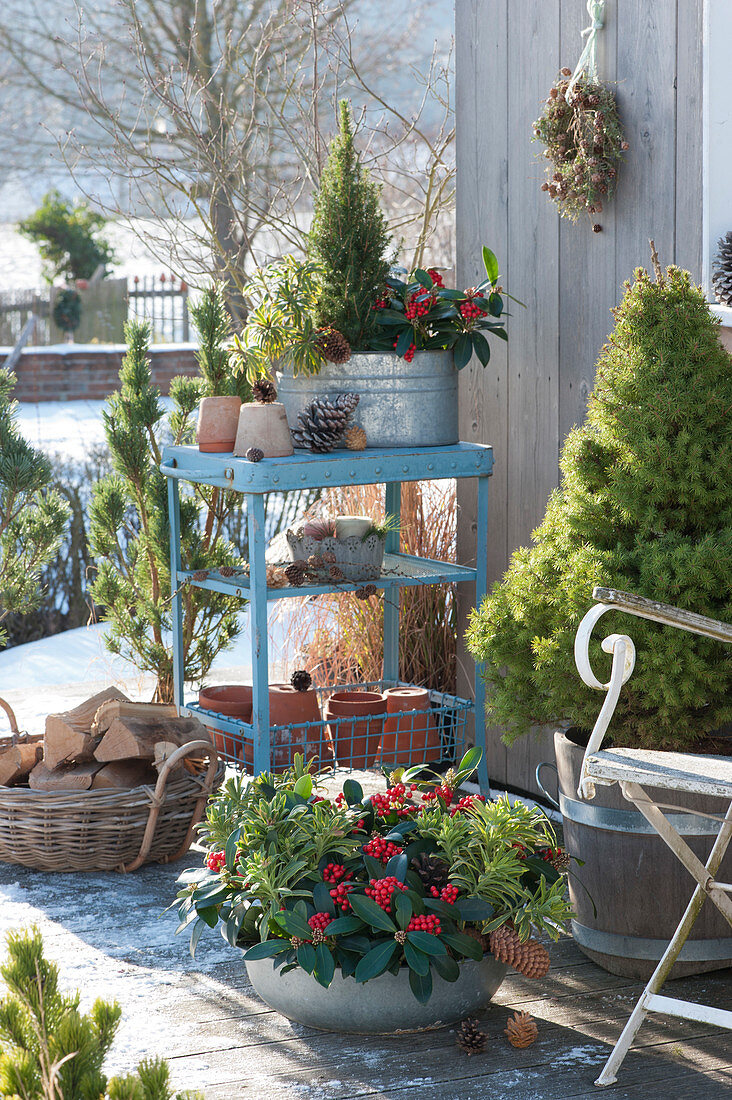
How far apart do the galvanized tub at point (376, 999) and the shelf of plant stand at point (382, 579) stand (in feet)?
3.86

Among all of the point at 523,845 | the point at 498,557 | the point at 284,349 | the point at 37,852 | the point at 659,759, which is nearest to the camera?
the point at 659,759

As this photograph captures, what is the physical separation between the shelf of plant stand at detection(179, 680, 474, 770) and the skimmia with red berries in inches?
39.3

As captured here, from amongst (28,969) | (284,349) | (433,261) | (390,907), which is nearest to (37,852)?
(390,907)

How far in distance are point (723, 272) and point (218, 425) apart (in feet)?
4.47

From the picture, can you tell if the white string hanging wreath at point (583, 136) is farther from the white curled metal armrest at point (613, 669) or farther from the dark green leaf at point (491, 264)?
the white curled metal armrest at point (613, 669)

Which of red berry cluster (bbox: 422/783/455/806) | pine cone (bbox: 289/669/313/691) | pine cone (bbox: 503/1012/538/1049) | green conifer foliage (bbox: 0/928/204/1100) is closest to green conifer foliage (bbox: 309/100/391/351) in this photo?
pine cone (bbox: 289/669/313/691)

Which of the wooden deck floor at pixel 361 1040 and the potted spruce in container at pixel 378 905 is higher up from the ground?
the potted spruce in container at pixel 378 905

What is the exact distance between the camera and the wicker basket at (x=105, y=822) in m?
2.88

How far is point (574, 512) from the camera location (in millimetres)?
2512

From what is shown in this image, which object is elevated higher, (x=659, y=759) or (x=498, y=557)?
(x=498, y=557)

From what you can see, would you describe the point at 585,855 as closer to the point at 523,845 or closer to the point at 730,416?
the point at 523,845

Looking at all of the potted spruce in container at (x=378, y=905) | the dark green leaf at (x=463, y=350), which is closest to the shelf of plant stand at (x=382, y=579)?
the dark green leaf at (x=463, y=350)

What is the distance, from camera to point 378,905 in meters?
2.14

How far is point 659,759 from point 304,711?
5.07 ft
